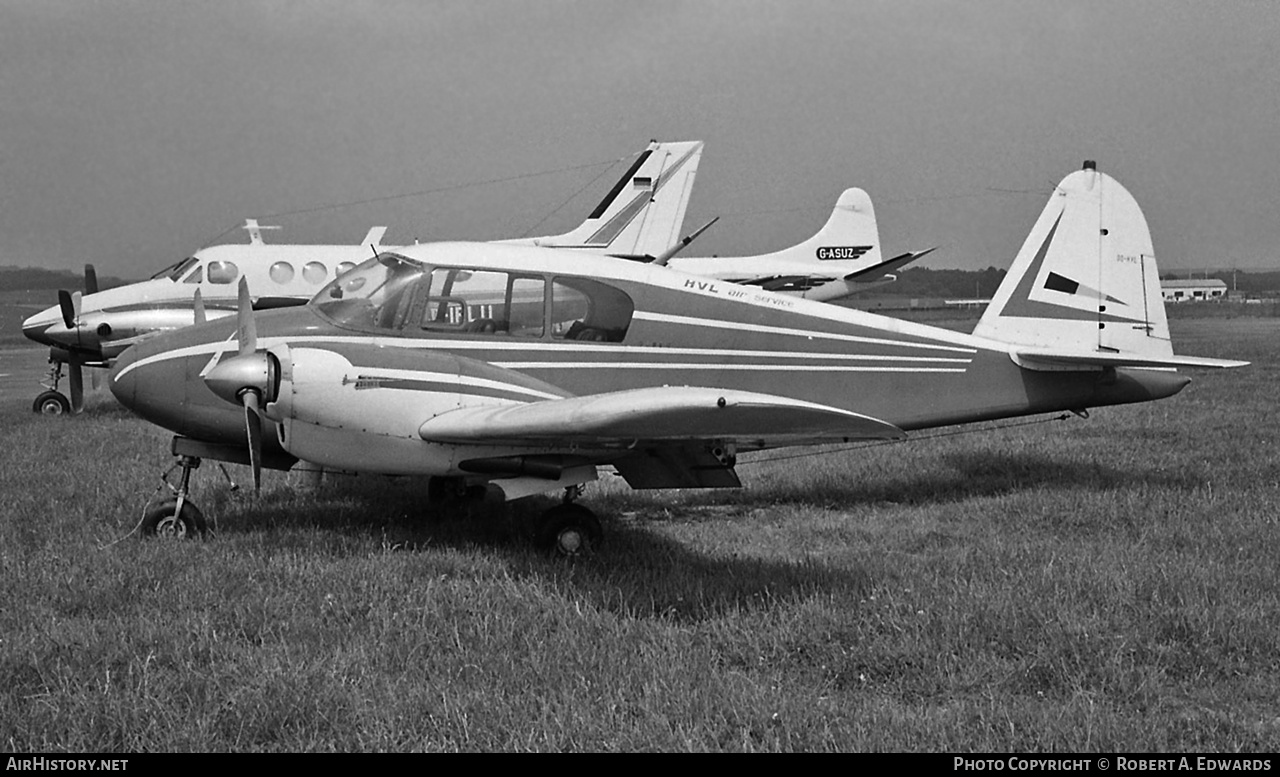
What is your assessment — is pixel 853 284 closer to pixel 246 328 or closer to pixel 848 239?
pixel 848 239

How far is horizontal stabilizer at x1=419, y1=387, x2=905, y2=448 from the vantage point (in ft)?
16.8

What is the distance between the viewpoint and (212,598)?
548 cm

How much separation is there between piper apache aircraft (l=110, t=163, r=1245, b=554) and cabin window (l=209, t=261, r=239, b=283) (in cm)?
1022

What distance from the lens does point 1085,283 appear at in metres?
9.40

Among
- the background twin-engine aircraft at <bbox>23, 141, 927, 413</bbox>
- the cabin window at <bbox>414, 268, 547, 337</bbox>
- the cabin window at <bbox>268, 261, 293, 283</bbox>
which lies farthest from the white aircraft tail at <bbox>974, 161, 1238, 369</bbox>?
the cabin window at <bbox>268, 261, 293, 283</bbox>

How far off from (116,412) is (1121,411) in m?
16.3

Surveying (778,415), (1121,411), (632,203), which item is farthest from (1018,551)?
(632,203)

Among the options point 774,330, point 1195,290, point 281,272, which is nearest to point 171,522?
point 774,330

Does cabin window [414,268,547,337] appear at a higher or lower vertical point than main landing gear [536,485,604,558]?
higher

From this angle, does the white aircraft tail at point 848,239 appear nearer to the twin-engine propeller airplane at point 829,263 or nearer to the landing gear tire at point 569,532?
the twin-engine propeller airplane at point 829,263

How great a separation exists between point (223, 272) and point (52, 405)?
3412 mm

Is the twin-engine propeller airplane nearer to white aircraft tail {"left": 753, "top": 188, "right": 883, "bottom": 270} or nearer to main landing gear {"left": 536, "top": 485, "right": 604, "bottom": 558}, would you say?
white aircraft tail {"left": 753, "top": 188, "right": 883, "bottom": 270}

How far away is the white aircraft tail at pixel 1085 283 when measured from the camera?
30.6ft
